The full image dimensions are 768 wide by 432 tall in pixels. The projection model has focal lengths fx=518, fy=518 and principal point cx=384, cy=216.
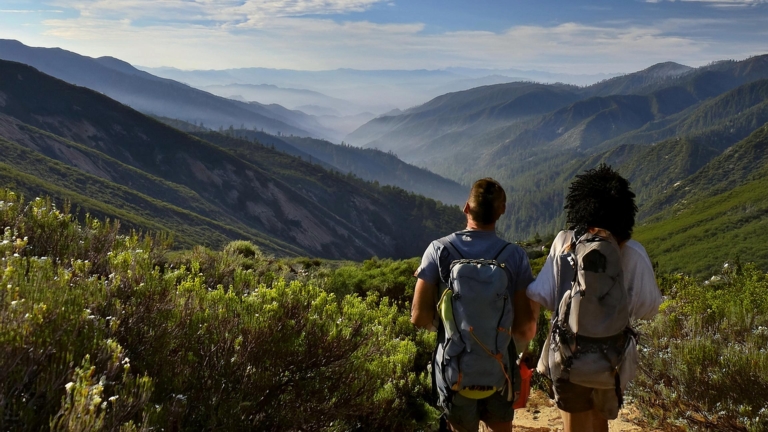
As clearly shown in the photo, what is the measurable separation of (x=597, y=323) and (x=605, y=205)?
72 cm

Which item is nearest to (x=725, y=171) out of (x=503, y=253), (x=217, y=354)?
(x=503, y=253)

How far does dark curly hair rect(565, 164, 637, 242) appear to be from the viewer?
3.19 m

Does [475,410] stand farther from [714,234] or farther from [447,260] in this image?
[714,234]

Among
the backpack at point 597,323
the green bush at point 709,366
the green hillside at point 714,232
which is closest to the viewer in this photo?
the backpack at point 597,323

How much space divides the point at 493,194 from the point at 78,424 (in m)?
2.58

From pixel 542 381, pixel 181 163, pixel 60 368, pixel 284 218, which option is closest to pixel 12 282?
pixel 60 368

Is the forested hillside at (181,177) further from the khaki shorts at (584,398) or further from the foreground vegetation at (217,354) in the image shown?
the khaki shorts at (584,398)

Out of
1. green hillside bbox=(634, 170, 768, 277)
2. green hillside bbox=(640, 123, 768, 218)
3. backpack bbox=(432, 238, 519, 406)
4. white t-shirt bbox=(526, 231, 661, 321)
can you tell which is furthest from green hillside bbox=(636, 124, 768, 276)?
backpack bbox=(432, 238, 519, 406)

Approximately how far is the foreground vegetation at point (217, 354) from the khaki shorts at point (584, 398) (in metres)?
1.70

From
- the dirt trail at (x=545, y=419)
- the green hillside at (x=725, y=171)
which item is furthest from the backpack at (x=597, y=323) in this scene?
the green hillside at (x=725, y=171)

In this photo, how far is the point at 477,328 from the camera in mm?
3131

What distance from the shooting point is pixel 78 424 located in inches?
84.8

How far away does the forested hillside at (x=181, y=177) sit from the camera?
65.6 m

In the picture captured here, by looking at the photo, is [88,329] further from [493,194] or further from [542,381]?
[542,381]
